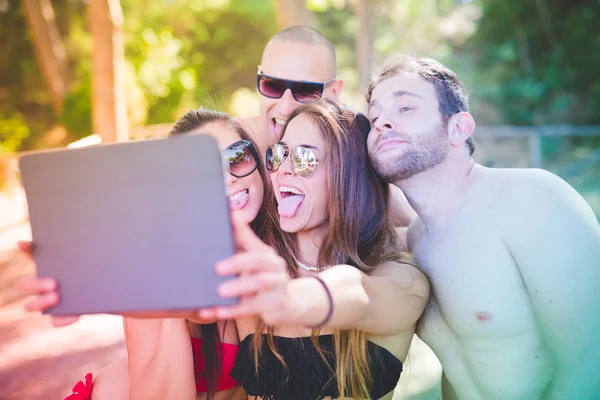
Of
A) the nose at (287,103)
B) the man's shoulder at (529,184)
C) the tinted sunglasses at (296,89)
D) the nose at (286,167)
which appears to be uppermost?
the tinted sunglasses at (296,89)

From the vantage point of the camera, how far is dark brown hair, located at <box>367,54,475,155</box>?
6.79ft

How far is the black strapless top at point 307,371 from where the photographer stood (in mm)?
1942

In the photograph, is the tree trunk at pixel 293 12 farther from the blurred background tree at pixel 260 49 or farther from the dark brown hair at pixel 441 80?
the dark brown hair at pixel 441 80

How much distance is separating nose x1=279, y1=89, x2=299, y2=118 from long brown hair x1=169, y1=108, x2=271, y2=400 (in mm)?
776

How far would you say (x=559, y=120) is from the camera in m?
15.4

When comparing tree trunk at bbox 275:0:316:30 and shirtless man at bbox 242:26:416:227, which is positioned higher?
tree trunk at bbox 275:0:316:30

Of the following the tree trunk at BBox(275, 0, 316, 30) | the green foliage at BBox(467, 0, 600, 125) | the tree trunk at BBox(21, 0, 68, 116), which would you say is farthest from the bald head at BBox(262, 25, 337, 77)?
the green foliage at BBox(467, 0, 600, 125)

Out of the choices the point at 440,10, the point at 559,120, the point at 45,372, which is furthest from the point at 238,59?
the point at 45,372

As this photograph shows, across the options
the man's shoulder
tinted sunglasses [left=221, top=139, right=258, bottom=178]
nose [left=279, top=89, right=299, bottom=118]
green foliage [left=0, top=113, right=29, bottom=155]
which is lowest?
the man's shoulder

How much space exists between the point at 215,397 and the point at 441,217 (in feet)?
4.07

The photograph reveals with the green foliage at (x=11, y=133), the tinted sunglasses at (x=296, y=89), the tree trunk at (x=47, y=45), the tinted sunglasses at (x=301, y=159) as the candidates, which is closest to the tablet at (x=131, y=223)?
the tinted sunglasses at (x=301, y=159)

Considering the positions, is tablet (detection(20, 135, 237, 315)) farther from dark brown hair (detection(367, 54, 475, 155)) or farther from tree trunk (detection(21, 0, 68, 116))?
tree trunk (detection(21, 0, 68, 116))

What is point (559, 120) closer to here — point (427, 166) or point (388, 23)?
point (388, 23)

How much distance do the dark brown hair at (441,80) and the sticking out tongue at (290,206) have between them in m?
0.60
